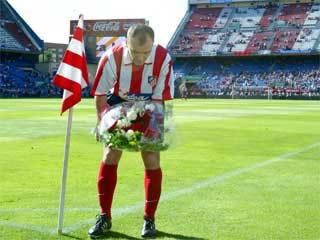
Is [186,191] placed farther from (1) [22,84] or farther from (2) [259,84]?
(2) [259,84]

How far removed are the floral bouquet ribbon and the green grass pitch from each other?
0.21m

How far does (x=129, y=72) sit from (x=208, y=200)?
2.35 m

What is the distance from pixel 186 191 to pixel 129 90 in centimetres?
261

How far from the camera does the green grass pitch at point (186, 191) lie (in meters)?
5.79

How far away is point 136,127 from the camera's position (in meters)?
5.34

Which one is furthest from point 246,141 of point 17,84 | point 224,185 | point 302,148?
point 17,84

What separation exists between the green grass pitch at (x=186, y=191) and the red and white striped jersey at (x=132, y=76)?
1.51 ft

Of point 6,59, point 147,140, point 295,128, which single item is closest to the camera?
point 147,140

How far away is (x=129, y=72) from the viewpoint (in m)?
5.50

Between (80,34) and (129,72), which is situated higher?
(80,34)

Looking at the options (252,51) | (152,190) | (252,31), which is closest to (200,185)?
(152,190)

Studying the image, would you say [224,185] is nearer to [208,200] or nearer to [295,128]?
[208,200]

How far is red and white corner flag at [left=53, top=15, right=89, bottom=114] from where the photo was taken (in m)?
5.66

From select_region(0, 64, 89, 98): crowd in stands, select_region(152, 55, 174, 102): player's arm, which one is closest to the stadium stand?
select_region(0, 64, 89, 98): crowd in stands
